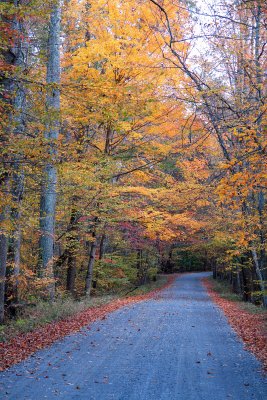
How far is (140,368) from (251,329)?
18.6ft

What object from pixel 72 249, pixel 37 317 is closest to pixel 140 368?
pixel 37 317

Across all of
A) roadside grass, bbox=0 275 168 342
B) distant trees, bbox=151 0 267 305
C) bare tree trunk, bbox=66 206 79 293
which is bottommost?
roadside grass, bbox=0 275 168 342

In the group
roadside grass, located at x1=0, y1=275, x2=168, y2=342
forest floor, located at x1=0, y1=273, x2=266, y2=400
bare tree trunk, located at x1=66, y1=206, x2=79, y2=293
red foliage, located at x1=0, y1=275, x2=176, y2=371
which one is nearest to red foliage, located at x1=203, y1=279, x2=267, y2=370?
forest floor, located at x1=0, y1=273, x2=266, y2=400

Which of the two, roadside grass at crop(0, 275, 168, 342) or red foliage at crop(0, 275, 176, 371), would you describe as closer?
red foliage at crop(0, 275, 176, 371)

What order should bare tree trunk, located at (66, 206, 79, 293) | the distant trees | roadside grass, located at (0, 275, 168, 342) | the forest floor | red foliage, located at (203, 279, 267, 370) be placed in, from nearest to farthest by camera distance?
1. the forest floor
2. the distant trees
3. red foliage, located at (203, 279, 267, 370)
4. roadside grass, located at (0, 275, 168, 342)
5. bare tree trunk, located at (66, 206, 79, 293)

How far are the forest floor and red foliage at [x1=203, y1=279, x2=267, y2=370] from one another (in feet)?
0.81

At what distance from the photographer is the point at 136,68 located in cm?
1443

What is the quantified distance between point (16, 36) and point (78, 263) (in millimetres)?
17070

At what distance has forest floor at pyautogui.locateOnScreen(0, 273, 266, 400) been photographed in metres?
5.92

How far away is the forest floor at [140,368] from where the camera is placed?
5.92 m

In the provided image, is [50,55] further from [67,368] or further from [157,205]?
[67,368]

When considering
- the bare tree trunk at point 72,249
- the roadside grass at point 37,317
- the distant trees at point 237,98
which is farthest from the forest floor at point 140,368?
the bare tree trunk at point 72,249

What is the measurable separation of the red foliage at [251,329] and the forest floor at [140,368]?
0.25 m

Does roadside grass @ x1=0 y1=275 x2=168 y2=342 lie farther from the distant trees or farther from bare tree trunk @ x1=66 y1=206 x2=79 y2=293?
the distant trees
